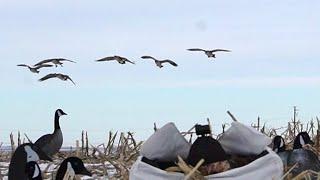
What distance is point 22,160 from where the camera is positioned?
552cm

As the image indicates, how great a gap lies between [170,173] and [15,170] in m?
3.01

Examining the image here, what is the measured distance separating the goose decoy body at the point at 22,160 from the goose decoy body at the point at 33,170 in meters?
0.38

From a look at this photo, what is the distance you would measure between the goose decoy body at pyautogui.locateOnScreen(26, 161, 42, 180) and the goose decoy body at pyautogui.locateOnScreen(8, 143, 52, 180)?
378 mm

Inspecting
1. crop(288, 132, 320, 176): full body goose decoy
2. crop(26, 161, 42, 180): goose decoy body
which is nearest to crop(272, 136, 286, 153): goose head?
crop(288, 132, 320, 176): full body goose decoy

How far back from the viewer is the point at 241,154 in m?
2.95

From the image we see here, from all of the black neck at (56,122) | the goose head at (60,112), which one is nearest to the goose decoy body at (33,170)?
the black neck at (56,122)

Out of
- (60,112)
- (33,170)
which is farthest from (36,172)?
(60,112)

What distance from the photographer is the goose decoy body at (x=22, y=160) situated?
17.6ft

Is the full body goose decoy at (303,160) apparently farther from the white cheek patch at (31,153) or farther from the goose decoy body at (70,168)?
the white cheek patch at (31,153)

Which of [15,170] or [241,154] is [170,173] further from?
[15,170]

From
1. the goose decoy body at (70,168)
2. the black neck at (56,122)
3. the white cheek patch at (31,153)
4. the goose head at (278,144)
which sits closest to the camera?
the goose decoy body at (70,168)

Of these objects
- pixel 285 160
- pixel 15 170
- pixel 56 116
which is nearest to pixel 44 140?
pixel 56 116

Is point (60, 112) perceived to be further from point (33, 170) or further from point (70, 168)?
point (70, 168)

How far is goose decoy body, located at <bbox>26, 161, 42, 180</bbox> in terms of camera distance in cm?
467
